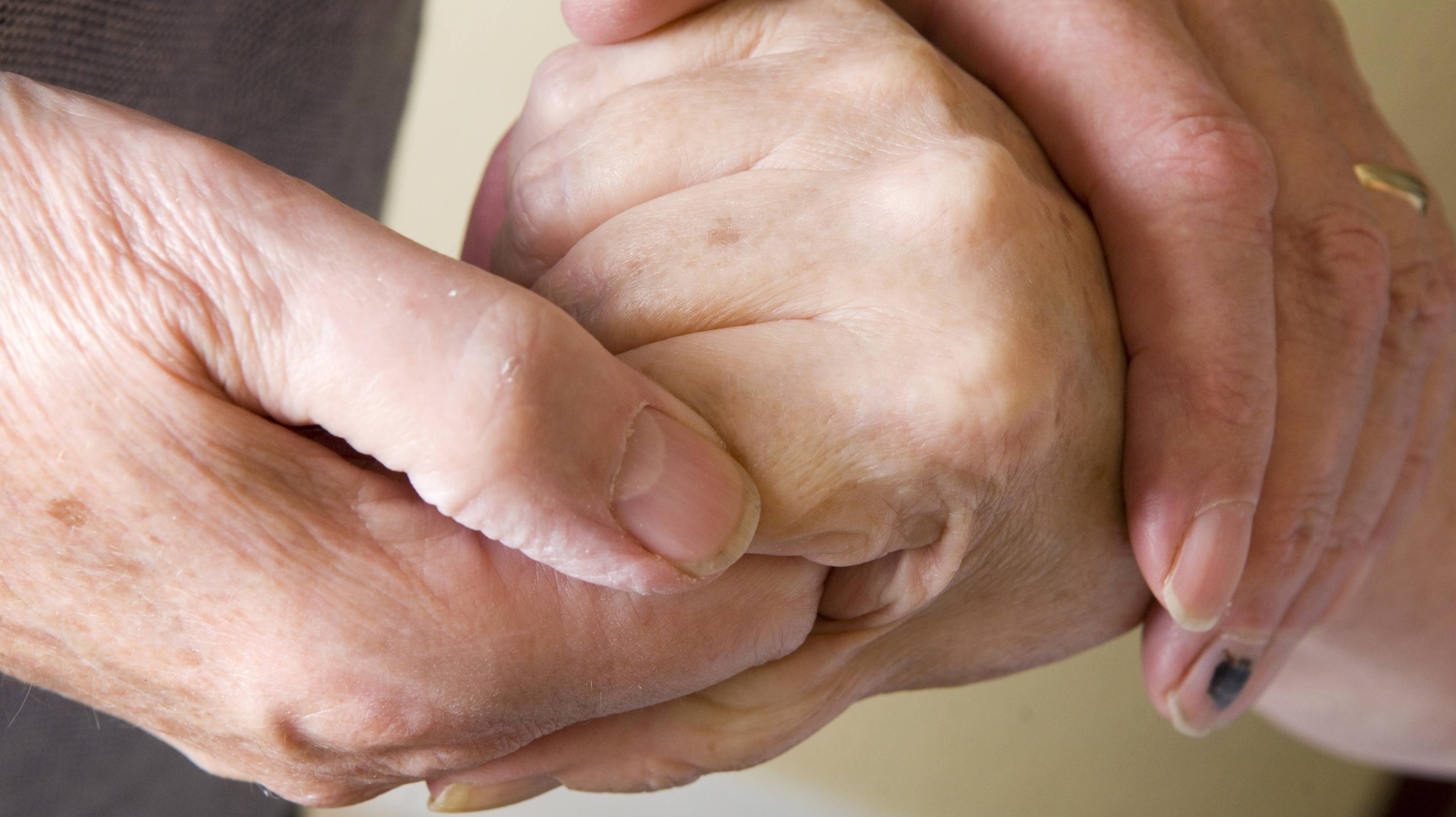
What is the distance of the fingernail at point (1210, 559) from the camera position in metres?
0.75

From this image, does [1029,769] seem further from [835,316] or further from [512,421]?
[512,421]

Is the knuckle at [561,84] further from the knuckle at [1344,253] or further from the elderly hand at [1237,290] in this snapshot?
the knuckle at [1344,253]

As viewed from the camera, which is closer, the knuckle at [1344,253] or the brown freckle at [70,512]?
the brown freckle at [70,512]

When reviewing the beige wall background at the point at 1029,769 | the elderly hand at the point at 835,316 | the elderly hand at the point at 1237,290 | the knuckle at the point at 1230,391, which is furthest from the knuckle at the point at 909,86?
the beige wall background at the point at 1029,769

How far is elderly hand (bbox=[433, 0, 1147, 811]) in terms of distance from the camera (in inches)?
23.7

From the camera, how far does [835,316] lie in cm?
62


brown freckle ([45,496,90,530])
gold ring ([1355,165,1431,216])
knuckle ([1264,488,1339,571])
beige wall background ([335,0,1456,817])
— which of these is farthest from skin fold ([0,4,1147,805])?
beige wall background ([335,0,1456,817])

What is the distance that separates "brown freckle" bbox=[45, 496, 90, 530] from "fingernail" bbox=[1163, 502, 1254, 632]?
0.71m

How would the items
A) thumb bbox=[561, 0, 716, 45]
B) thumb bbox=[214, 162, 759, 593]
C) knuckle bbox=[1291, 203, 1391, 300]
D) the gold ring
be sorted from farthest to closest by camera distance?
the gold ring, knuckle bbox=[1291, 203, 1391, 300], thumb bbox=[561, 0, 716, 45], thumb bbox=[214, 162, 759, 593]

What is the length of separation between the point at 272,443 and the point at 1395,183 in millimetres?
984

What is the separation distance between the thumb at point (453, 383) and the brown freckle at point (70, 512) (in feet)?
0.32

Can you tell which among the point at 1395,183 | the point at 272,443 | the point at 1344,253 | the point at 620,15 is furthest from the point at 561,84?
the point at 1395,183

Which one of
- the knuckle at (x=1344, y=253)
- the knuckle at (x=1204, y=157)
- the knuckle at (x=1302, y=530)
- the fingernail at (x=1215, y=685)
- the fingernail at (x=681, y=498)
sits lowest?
the fingernail at (x=1215, y=685)

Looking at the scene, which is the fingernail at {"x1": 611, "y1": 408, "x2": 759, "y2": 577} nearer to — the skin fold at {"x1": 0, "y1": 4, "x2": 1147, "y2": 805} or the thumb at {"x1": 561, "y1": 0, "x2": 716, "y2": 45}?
the skin fold at {"x1": 0, "y1": 4, "x2": 1147, "y2": 805}
